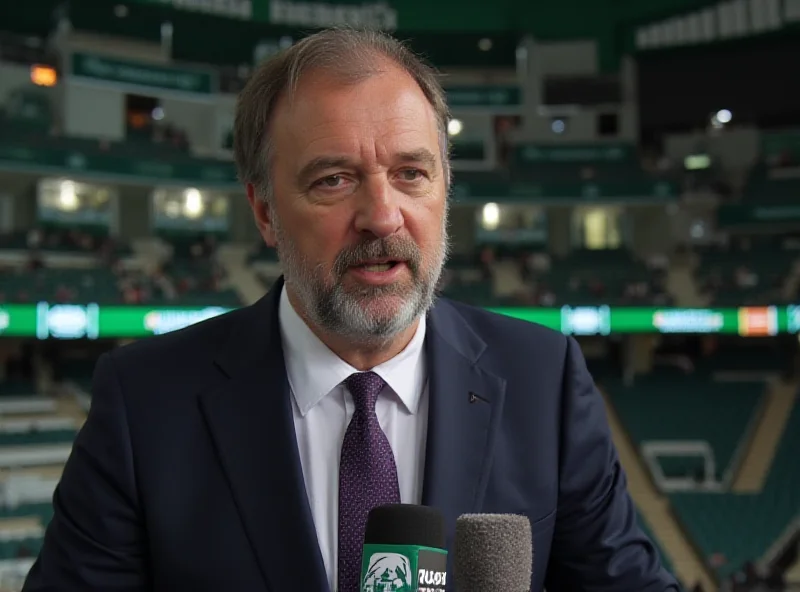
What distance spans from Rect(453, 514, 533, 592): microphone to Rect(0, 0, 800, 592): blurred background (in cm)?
1414

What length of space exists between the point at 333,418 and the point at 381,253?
0.40m

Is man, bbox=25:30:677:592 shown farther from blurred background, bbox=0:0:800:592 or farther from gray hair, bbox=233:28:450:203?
blurred background, bbox=0:0:800:592

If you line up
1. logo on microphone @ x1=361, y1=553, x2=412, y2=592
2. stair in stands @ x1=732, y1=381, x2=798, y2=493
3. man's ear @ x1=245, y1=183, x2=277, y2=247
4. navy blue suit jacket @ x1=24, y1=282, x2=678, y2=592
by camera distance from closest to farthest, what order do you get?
logo on microphone @ x1=361, y1=553, x2=412, y2=592, navy blue suit jacket @ x1=24, y1=282, x2=678, y2=592, man's ear @ x1=245, y1=183, x2=277, y2=247, stair in stands @ x1=732, y1=381, x2=798, y2=493

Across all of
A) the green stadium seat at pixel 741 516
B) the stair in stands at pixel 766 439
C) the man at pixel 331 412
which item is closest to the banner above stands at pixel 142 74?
the green stadium seat at pixel 741 516

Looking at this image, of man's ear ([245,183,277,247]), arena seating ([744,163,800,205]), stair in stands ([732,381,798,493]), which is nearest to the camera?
man's ear ([245,183,277,247])

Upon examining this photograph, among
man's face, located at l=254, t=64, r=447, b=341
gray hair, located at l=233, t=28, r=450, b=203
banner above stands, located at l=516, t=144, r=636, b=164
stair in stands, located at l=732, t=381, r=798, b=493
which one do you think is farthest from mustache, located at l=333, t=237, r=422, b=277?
banner above stands, located at l=516, t=144, r=636, b=164

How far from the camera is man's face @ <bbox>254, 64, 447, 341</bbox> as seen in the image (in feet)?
5.95

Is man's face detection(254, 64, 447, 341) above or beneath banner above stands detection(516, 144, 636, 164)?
beneath

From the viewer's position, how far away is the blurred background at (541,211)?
18.4m

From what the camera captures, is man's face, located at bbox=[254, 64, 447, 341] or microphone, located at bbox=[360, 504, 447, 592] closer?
microphone, located at bbox=[360, 504, 447, 592]

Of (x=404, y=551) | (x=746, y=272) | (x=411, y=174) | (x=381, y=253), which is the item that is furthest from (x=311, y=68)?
(x=746, y=272)

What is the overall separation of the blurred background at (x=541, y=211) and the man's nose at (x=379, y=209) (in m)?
14.0

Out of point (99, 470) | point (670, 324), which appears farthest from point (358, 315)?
point (670, 324)

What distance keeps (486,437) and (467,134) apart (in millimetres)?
27552
